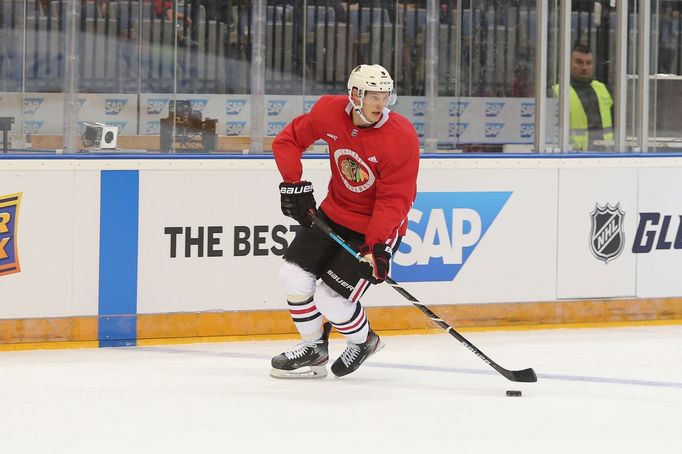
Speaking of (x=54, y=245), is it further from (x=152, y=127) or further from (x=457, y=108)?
(x=457, y=108)

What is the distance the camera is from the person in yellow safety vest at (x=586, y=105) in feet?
21.5

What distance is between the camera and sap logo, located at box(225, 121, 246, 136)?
602 centimetres

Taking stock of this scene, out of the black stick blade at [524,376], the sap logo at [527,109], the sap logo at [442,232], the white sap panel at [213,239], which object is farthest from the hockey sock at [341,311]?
the sap logo at [527,109]

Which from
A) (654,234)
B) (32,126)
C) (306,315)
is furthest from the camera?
(654,234)

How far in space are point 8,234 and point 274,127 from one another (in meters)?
1.27

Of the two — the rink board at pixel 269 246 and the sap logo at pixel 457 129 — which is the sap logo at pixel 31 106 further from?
the sap logo at pixel 457 129

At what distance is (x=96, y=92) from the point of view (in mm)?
5797

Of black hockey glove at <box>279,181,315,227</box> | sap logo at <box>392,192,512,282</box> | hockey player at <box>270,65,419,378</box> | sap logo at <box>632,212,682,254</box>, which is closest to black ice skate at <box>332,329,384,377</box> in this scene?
hockey player at <box>270,65,419,378</box>

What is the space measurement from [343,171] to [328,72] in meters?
1.48

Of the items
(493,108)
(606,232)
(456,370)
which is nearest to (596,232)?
(606,232)

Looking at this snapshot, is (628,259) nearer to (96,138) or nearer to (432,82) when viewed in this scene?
(432,82)

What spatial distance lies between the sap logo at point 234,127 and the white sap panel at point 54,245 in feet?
2.29

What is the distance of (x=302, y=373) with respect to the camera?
16.3 ft

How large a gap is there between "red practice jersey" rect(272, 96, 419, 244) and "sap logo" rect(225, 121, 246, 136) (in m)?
1.13
